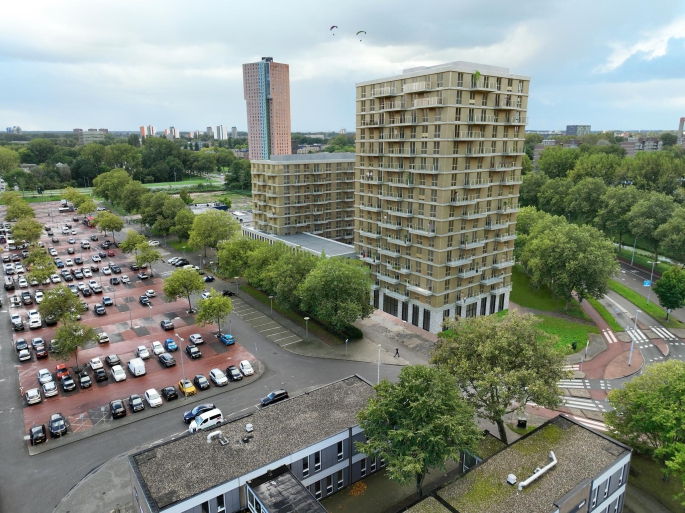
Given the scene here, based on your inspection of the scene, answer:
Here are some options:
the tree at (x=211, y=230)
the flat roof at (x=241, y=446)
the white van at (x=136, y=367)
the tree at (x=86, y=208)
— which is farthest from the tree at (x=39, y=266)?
the flat roof at (x=241, y=446)

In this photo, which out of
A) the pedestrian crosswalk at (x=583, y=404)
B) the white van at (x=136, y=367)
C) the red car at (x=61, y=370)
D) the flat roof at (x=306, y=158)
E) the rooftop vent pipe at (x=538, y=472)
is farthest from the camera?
the flat roof at (x=306, y=158)

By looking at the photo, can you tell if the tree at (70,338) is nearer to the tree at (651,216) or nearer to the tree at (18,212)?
the tree at (18,212)

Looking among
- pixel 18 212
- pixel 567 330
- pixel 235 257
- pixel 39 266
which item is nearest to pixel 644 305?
pixel 567 330

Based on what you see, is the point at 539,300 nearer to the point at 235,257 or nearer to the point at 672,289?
the point at 672,289

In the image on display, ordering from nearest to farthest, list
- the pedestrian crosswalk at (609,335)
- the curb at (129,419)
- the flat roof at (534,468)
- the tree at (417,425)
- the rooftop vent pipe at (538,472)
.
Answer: the flat roof at (534,468), the tree at (417,425), the rooftop vent pipe at (538,472), the curb at (129,419), the pedestrian crosswalk at (609,335)

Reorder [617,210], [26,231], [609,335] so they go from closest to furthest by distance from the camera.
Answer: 1. [609,335]
2. [617,210]
3. [26,231]

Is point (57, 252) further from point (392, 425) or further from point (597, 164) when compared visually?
point (597, 164)

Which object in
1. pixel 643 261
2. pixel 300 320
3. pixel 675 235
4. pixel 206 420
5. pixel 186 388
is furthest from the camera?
pixel 643 261
